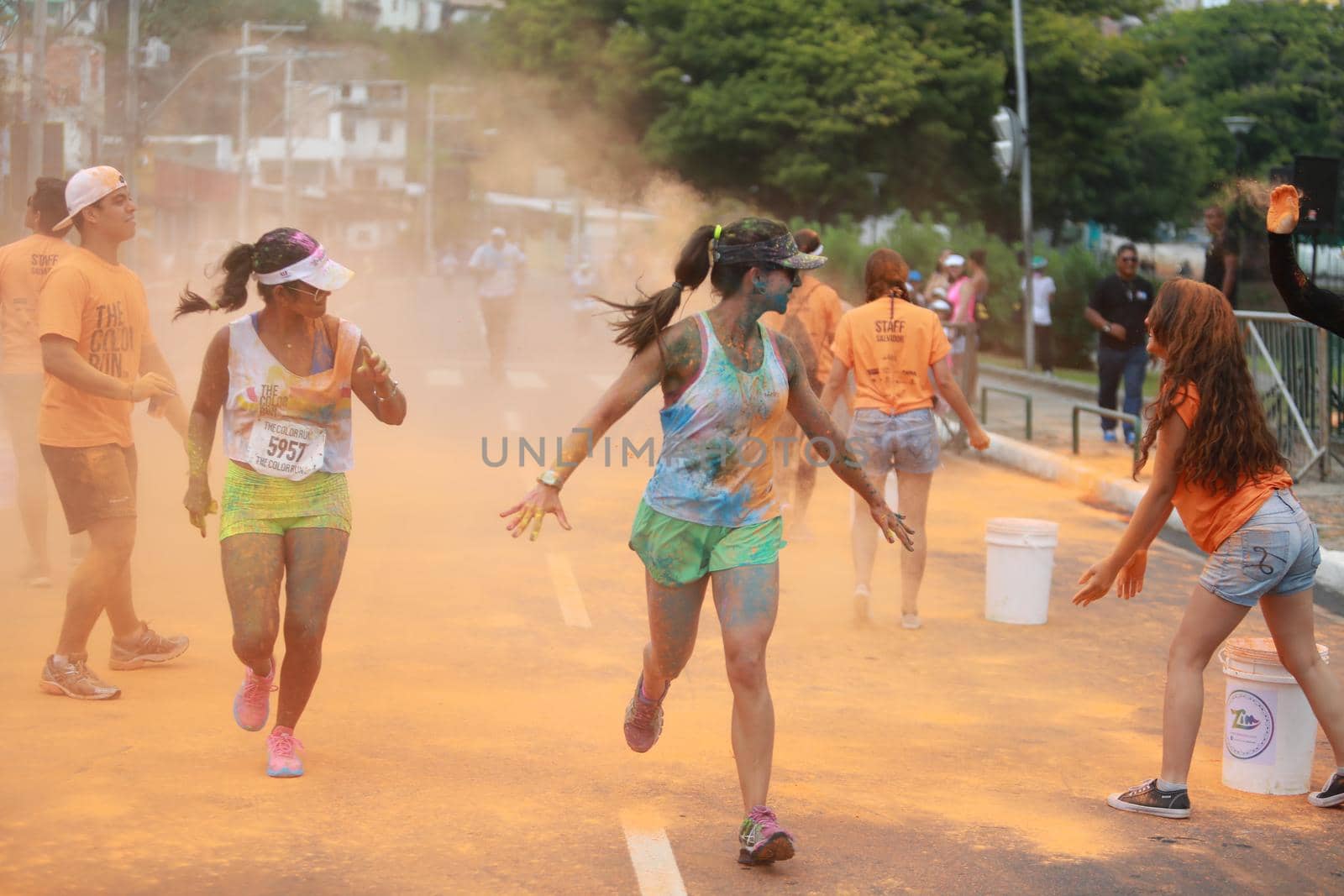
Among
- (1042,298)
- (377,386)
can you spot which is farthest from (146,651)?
(1042,298)

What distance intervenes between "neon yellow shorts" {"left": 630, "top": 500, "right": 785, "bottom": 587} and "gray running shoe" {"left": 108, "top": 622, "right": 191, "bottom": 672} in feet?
9.95

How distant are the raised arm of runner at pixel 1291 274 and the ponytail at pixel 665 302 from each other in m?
1.81

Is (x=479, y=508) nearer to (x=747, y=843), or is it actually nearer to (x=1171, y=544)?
(x=1171, y=544)

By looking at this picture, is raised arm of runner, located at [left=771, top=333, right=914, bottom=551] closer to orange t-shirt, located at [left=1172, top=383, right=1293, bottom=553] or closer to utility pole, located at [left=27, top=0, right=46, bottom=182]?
orange t-shirt, located at [left=1172, top=383, right=1293, bottom=553]

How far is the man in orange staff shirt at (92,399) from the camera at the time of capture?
21.4 ft

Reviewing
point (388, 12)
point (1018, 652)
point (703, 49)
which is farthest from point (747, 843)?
point (388, 12)

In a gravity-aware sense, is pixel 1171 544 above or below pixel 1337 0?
below

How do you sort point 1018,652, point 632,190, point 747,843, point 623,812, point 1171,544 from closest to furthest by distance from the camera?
point 747,843, point 623,812, point 1018,652, point 1171,544, point 632,190

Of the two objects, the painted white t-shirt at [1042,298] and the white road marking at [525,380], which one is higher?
the painted white t-shirt at [1042,298]

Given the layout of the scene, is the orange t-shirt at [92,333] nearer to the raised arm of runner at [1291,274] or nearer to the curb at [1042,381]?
the raised arm of runner at [1291,274]

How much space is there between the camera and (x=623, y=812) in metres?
5.45

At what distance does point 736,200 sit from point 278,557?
36360mm

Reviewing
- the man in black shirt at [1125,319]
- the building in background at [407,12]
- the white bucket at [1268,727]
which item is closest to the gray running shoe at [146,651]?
the white bucket at [1268,727]

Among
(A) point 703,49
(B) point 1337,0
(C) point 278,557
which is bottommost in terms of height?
(C) point 278,557
